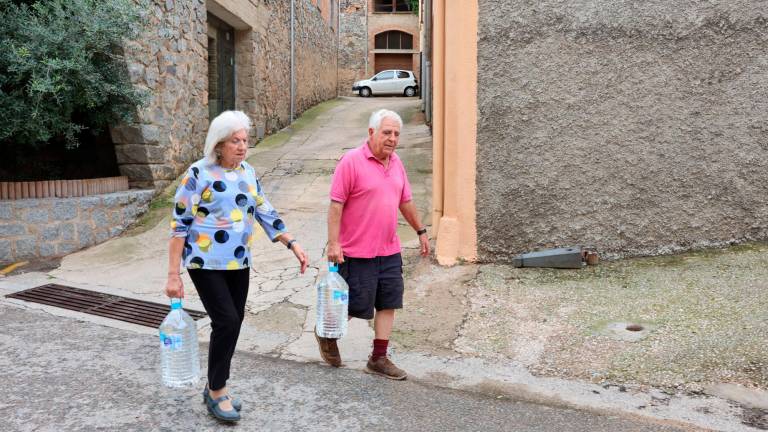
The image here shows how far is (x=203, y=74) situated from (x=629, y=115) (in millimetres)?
6684

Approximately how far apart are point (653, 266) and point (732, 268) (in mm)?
603

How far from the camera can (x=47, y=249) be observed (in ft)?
22.6

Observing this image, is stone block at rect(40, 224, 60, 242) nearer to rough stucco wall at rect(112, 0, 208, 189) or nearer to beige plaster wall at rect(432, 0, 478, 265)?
rough stucco wall at rect(112, 0, 208, 189)

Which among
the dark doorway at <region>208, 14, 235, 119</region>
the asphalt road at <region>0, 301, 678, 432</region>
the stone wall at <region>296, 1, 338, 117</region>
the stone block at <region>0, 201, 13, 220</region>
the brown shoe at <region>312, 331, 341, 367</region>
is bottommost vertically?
the asphalt road at <region>0, 301, 678, 432</region>

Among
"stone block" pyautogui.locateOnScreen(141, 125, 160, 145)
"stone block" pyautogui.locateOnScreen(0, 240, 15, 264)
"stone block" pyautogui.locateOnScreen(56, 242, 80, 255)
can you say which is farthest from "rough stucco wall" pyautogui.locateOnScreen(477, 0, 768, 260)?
"stone block" pyautogui.locateOnScreen(0, 240, 15, 264)

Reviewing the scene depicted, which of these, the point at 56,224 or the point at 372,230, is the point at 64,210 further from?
the point at 372,230

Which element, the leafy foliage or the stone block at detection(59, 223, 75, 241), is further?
the stone block at detection(59, 223, 75, 241)

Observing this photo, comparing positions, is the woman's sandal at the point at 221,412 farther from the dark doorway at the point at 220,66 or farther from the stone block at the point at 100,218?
the dark doorway at the point at 220,66

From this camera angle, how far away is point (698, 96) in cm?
592

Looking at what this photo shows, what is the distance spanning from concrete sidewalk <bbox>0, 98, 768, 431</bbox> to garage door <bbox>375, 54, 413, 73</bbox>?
82.7ft

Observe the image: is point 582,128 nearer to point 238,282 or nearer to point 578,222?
point 578,222

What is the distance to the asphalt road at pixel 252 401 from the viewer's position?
10.7 ft

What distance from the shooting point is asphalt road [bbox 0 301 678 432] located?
10.7ft

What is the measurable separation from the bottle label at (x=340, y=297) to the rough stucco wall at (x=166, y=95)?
5046 mm
